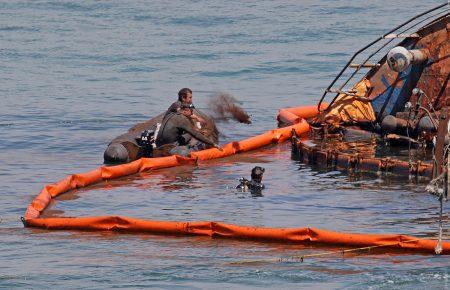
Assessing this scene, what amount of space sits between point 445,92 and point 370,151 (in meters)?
2.09

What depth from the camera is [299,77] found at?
42.6 m

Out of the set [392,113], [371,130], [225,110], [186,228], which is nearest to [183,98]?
[371,130]

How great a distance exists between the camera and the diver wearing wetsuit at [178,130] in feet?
88.1

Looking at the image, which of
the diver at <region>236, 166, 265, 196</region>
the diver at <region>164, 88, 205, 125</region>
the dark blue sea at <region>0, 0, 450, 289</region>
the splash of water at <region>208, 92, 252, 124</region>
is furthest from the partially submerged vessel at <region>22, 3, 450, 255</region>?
the diver at <region>236, 166, 265, 196</region>

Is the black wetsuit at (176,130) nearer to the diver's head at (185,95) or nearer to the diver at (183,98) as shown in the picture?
the diver at (183,98)

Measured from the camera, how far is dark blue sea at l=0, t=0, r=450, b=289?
18719 mm

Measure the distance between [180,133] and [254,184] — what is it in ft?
11.9

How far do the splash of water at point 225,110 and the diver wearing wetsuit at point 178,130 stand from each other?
6.44m

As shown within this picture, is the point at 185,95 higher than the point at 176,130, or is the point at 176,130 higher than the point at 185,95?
the point at 185,95

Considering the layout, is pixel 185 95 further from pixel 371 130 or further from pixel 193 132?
pixel 371 130

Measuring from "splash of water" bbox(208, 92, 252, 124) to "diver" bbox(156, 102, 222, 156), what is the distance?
20.9 feet

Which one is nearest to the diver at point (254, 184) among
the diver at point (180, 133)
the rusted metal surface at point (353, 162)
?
the rusted metal surface at point (353, 162)

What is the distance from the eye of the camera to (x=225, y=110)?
111 feet

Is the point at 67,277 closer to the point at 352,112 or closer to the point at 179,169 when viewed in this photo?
the point at 179,169
